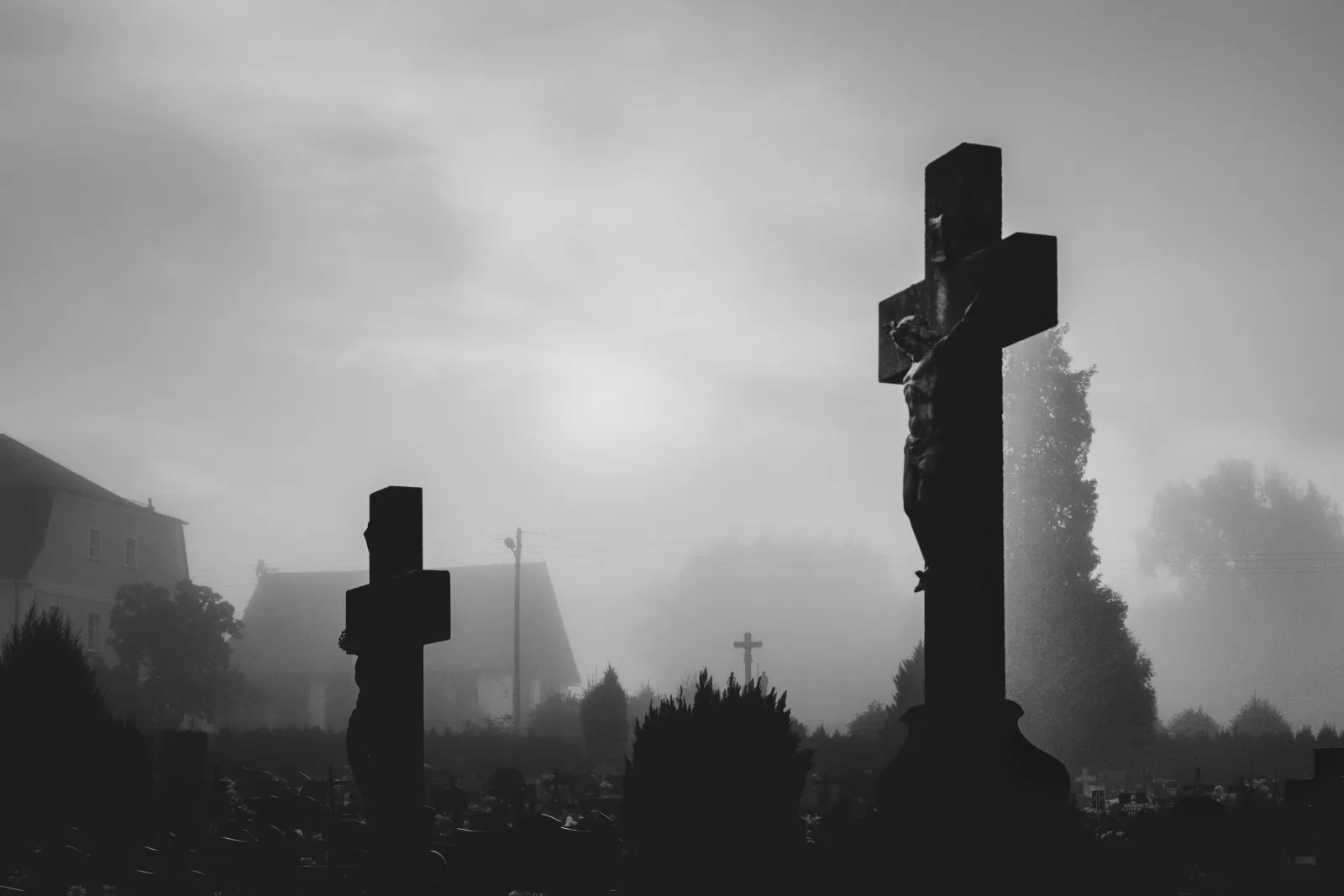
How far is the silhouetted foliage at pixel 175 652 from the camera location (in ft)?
125

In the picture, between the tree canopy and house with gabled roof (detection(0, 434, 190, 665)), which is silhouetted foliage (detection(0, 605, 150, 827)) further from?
the tree canopy

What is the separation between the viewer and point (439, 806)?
16625mm

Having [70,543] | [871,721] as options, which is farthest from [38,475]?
[871,721]

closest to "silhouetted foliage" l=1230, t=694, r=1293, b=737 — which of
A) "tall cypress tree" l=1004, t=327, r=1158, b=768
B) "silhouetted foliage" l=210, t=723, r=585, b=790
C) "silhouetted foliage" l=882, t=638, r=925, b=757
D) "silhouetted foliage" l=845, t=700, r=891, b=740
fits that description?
"tall cypress tree" l=1004, t=327, r=1158, b=768

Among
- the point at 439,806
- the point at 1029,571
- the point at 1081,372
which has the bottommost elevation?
the point at 439,806

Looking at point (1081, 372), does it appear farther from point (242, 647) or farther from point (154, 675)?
point (242, 647)

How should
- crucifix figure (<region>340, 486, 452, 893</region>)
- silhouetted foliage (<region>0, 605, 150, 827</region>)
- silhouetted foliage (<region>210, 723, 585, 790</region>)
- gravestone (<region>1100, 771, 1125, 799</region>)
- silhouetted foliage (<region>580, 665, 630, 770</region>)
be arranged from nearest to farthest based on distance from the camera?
crucifix figure (<region>340, 486, 452, 893</region>) → silhouetted foliage (<region>0, 605, 150, 827</region>) → gravestone (<region>1100, 771, 1125, 799</region>) → silhouetted foliage (<region>210, 723, 585, 790</region>) → silhouetted foliage (<region>580, 665, 630, 770</region>)

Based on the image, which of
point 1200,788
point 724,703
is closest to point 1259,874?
point 724,703

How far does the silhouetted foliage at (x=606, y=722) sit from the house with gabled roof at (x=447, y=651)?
19221 millimetres

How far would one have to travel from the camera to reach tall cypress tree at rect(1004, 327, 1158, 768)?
33781 millimetres

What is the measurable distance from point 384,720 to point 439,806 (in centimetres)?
816

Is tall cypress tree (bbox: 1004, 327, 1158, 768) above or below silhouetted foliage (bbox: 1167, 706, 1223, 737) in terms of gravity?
above

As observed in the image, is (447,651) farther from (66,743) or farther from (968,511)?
(968,511)

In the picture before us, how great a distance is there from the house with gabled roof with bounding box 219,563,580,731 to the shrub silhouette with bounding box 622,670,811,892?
38.5 metres
